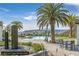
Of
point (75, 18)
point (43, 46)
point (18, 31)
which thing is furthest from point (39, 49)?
point (75, 18)

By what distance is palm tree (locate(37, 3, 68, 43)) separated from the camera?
4254 millimetres

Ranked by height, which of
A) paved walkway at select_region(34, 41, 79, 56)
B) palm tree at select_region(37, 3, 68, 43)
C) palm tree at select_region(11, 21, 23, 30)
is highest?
palm tree at select_region(37, 3, 68, 43)

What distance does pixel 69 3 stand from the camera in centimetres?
422

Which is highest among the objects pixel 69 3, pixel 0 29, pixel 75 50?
pixel 69 3

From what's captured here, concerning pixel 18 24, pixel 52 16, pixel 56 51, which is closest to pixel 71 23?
pixel 52 16

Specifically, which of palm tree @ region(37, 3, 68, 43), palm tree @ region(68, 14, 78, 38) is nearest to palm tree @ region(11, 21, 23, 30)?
palm tree @ region(37, 3, 68, 43)

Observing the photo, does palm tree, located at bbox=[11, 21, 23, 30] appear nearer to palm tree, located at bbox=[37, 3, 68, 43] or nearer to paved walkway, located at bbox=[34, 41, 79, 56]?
palm tree, located at bbox=[37, 3, 68, 43]

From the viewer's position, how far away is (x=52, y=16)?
430 cm

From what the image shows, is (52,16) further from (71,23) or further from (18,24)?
(18,24)

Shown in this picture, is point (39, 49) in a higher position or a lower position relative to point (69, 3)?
lower

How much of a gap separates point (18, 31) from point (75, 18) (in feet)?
2.55

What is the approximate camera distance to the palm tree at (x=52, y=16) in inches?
167

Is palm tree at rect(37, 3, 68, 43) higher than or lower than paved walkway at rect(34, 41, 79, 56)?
higher

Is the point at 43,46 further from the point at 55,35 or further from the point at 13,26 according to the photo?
the point at 13,26
